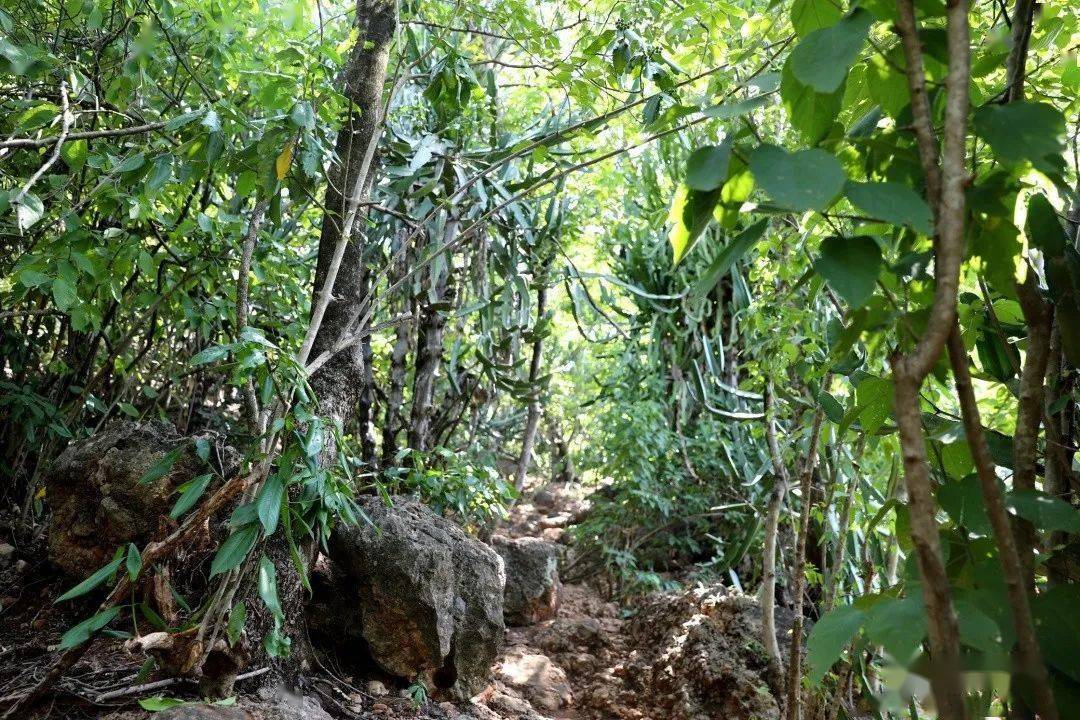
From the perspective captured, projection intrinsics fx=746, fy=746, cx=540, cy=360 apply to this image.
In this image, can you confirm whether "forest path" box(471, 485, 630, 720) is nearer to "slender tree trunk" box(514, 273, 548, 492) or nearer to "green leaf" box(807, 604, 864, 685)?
"slender tree trunk" box(514, 273, 548, 492)

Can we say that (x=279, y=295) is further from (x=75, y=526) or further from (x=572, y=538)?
(x=572, y=538)

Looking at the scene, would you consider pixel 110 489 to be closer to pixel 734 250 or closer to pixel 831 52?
pixel 734 250

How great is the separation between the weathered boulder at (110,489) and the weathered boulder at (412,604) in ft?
1.93

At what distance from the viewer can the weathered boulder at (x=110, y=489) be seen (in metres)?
2.41

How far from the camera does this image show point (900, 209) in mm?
572

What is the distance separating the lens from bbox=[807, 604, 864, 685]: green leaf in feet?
1.95

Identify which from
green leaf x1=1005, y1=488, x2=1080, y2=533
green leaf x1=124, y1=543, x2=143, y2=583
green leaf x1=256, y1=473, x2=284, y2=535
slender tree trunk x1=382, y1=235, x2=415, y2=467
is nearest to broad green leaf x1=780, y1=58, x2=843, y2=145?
green leaf x1=1005, y1=488, x2=1080, y2=533

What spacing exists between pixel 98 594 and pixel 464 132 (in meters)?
2.46

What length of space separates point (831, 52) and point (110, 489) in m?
2.55

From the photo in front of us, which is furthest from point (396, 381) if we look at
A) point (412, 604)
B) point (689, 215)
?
point (689, 215)

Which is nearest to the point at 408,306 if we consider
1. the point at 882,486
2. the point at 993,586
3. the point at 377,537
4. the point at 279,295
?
the point at 279,295

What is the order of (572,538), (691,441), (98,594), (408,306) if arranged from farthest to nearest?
(572,538) < (691,441) < (408,306) < (98,594)

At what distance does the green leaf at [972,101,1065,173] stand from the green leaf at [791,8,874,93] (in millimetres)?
124

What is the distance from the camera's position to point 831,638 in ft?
2.00
